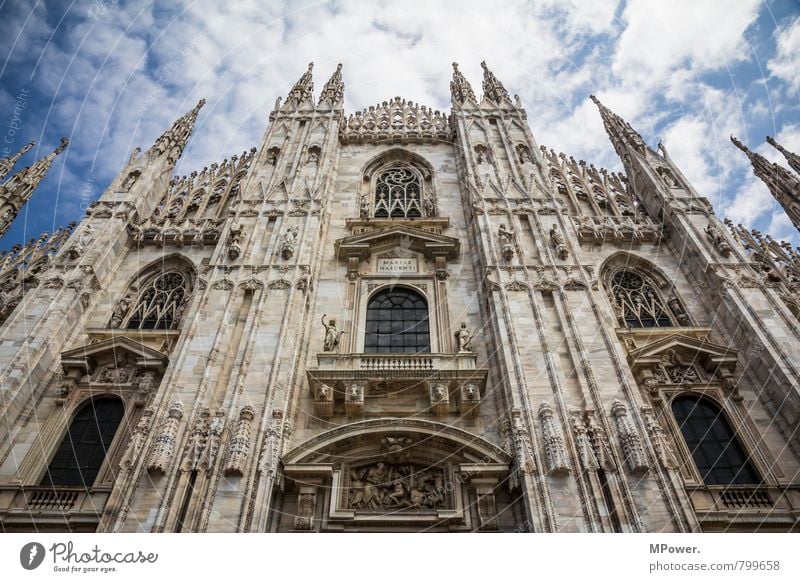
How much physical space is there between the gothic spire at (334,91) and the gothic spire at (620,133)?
11430 mm

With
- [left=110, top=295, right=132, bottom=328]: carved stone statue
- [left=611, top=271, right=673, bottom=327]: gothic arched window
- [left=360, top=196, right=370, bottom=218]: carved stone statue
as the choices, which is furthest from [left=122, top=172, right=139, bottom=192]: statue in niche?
[left=611, top=271, right=673, bottom=327]: gothic arched window

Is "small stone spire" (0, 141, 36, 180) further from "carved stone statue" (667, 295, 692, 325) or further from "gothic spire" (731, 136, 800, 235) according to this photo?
"gothic spire" (731, 136, 800, 235)

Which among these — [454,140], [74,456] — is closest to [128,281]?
[74,456]

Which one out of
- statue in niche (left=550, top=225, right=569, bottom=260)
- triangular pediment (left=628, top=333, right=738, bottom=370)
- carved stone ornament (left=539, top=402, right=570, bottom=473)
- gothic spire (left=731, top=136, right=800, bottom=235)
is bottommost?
carved stone ornament (left=539, top=402, right=570, bottom=473)

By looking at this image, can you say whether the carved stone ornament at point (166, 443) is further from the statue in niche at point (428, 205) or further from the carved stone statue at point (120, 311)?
the statue in niche at point (428, 205)

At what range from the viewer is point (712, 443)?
11781 millimetres

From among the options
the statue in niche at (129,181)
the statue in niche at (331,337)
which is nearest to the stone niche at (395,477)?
the statue in niche at (331,337)

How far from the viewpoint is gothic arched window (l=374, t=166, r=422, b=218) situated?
19.1m

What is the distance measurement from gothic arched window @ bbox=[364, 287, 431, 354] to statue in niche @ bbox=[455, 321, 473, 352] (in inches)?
35.2

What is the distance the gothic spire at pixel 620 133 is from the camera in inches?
797

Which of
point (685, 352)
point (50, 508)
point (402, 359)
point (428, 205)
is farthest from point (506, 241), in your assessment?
point (50, 508)

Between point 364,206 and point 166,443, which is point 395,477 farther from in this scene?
point 364,206

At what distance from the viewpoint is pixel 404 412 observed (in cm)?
1205

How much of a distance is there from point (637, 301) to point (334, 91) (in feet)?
52.2
